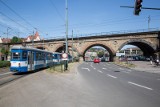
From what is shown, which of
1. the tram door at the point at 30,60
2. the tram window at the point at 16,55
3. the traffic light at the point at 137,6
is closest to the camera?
the traffic light at the point at 137,6

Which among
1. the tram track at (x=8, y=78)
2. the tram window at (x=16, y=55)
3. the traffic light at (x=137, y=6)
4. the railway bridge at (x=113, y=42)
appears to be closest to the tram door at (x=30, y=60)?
the tram window at (x=16, y=55)

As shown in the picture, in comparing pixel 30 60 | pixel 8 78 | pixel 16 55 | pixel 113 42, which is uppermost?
pixel 113 42

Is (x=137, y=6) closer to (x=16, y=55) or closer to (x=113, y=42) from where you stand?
(x=16, y=55)

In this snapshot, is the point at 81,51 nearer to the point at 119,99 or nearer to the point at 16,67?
the point at 16,67

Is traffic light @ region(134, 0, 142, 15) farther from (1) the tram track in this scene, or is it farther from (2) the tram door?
(2) the tram door

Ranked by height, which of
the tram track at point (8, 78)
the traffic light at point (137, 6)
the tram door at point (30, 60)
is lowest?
the tram track at point (8, 78)

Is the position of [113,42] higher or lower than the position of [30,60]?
higher

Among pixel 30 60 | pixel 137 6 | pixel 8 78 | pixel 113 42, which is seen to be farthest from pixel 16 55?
pixel 113 42

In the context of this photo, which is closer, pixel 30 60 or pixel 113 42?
pixel 30 60

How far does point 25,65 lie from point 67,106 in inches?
515

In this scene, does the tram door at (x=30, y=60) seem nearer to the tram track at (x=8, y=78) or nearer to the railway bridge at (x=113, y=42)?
the tram track at (x=8, y=78)

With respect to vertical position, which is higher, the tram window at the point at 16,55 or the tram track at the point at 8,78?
the tram window at the point at 16,55

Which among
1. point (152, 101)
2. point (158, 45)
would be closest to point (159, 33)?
point (158, 45)

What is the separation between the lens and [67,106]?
249 inches
